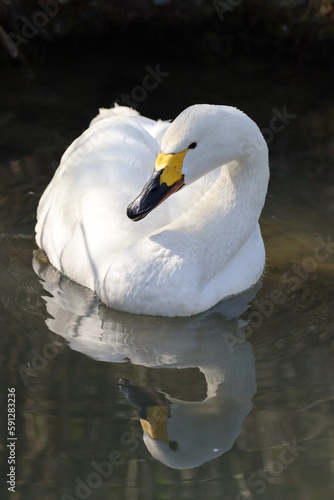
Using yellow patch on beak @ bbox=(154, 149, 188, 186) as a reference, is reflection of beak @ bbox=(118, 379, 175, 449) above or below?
below

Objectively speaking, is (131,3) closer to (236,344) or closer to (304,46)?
(304,46)

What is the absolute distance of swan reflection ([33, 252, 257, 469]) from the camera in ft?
16.8

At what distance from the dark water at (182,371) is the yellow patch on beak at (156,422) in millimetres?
39

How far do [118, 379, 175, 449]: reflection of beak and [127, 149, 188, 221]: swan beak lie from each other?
3.32 feet

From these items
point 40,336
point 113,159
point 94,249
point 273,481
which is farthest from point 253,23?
point 273,481

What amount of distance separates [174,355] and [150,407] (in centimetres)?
62

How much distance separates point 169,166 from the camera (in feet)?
19.1

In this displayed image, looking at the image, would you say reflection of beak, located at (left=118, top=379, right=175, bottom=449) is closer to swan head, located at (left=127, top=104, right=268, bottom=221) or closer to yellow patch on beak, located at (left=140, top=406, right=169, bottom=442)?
yellow patch on beak, located at (left=140, top=406, right=169, bottom=442)

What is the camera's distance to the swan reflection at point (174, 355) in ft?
16.8

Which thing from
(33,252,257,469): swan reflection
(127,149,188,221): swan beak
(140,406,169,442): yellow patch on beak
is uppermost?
(127,149,188,221): swan beak

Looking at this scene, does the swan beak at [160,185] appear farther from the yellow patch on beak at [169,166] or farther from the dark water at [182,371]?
the dark water at [182,371]

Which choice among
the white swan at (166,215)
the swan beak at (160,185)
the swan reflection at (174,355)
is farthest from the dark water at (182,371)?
the swan beak at (160,185)

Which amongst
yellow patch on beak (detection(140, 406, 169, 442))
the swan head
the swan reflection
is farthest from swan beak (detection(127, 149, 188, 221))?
yellow patch on beak (detection(140, 406, 169, 442))

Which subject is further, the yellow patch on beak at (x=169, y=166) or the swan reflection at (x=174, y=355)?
the yellow patch on beak at (x=169, y=166)
